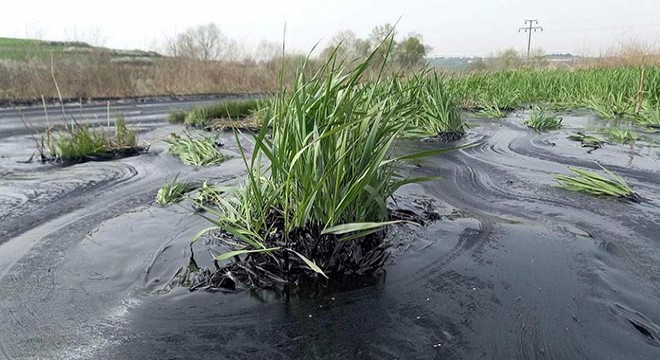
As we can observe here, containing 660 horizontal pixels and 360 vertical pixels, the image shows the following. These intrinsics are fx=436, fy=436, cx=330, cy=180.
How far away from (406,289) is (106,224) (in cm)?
258

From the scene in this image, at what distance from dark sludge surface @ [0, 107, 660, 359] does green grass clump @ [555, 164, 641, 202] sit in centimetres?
12

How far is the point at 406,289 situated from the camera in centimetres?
244

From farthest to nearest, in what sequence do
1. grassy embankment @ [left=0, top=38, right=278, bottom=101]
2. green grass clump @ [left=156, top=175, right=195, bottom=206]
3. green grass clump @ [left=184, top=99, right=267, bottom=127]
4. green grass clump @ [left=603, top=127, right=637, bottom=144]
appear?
grassy embankment @ [left=0, top=38, right=278, bottom=101], green grass clump @ [left=184, top=99, right=267, bottom=127], green grass clump @ [left=603, top=127, right=637, bottom=144], green grass clump @ [left=156, top=175, right=195, bottom=206]

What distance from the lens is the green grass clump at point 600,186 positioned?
394 centimetres

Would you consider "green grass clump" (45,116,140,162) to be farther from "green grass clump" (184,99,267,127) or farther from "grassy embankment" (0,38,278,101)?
"grassy embankment" (0,38,278,101)

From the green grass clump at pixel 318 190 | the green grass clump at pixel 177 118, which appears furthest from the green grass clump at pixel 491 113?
the green grass clump at pixel 318 190

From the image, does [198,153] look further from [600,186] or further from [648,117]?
[648,117]

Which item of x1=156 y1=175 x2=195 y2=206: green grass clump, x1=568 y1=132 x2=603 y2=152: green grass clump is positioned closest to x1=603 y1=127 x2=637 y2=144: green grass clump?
x1=568 y1=132 x2=603 y2=152: green grass clump

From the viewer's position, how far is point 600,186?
13.3 feet

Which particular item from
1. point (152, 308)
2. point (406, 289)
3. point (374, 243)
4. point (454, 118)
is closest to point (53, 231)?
point (152, 308)

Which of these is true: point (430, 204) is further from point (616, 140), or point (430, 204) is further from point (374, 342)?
point (616, 140)

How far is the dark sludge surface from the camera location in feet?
6.50

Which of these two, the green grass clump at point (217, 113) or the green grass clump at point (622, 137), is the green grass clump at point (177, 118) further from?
the green grass clump at point (622, 137)

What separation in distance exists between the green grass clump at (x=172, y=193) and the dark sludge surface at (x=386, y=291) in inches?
5.6
